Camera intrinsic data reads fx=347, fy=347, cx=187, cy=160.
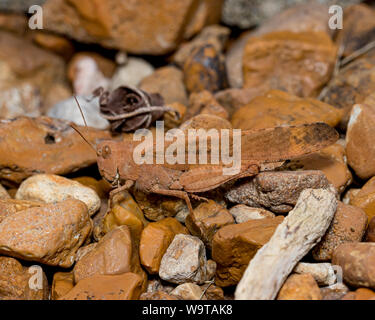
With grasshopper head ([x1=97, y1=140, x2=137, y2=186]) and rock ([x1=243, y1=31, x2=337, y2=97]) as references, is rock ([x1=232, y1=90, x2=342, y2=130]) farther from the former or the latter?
grasshopper head ([x1=97, y1=140, x2=137, y2=186])

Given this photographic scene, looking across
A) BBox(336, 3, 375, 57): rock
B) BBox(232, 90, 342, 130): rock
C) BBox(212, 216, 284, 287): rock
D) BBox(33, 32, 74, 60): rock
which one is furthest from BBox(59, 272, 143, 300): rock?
BBox(33, 32, 74, 60): rock

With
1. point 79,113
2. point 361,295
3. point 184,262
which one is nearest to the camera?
point 361,295

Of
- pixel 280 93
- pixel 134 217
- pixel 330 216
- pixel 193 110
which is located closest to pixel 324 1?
pixel 280 93

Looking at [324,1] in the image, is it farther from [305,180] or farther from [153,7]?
[305,180]

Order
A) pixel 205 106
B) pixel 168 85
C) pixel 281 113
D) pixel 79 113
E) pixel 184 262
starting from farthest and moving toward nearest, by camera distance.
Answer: pixel 168 85 < pixel 79 113 < pixel 205 106 < pixel 281 113 < pixel 184 262

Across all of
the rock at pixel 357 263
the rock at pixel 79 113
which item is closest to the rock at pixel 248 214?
the rock at pixel 357 263

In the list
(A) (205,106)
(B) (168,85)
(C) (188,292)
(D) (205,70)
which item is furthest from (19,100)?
(C) (188,292)

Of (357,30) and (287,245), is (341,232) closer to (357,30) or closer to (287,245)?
(287,245)
